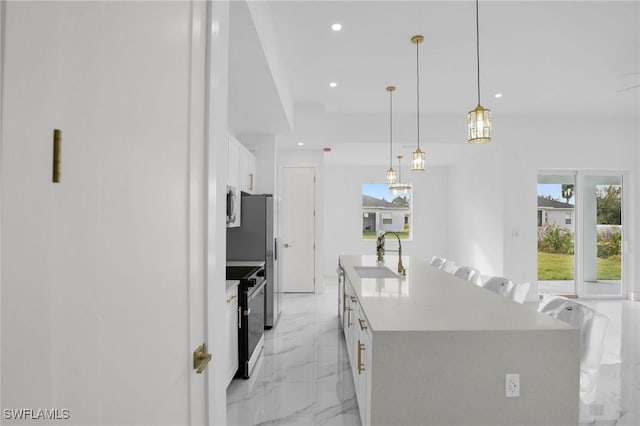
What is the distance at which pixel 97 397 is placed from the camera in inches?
25.1

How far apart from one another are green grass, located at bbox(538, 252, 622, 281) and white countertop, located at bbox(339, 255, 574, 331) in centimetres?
436

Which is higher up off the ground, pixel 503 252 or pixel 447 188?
pixel 447 188

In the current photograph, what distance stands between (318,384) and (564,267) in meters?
5.58

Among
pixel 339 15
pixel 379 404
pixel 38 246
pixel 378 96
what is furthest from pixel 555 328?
pixel 378 96

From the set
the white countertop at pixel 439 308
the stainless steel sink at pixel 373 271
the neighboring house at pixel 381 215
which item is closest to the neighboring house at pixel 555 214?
the neighboring house at pixel 381 215

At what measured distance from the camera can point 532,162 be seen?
236 inches

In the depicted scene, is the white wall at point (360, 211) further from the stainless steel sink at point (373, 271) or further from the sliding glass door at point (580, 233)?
the stainless steel sink at point (373, 271)

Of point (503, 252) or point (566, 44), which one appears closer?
point (566, 44)

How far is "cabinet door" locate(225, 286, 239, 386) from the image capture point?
2479mm

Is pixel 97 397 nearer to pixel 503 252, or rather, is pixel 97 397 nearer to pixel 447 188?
pixel 503 252

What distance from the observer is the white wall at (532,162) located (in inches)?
232

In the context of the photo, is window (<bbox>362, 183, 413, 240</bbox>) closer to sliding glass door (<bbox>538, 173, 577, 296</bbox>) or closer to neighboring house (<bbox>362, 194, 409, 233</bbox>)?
Answer: neighboring house (<bbox>362, 194, 409, 233</bbox>)

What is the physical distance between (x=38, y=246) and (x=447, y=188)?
29.1 ft

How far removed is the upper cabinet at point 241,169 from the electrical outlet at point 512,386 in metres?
2.62
